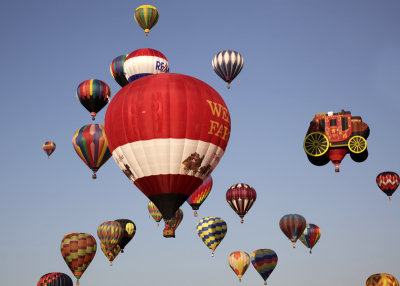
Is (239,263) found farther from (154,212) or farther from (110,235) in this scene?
(110,235)

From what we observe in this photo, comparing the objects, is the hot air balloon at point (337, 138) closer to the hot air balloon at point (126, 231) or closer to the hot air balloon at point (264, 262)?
the hot air balloon at point (264, 262)

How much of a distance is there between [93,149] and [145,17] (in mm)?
8511

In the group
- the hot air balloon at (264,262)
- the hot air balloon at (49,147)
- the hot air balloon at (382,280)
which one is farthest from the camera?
the hot air balloon at (49,147)

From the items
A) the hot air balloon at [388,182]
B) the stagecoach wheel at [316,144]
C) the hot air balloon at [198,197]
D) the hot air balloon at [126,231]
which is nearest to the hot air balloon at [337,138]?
the stagecoach wheel at [316,144]

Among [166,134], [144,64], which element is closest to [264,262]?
[144,64]

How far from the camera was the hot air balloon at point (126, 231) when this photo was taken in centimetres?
4547

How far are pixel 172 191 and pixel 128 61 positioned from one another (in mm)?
12115

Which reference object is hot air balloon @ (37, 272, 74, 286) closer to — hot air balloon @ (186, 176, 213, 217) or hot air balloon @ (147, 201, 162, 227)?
hot air balloon @ (147, 201, 162, 227)

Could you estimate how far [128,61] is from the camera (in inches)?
1431

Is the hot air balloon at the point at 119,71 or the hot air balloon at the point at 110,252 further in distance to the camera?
the hot air balloon at the point at 110,252

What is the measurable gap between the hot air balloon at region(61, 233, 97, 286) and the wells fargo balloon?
16.8 meters

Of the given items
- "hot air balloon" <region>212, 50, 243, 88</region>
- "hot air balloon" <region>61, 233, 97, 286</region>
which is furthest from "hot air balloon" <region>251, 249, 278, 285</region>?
"hot air balloon" <region>212, 50, 243, 88</region>

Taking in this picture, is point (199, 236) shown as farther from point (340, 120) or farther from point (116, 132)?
point (116, 132)

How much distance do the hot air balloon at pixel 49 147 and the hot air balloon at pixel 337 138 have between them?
23859 millimetres
